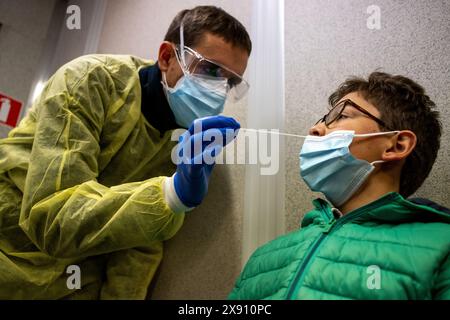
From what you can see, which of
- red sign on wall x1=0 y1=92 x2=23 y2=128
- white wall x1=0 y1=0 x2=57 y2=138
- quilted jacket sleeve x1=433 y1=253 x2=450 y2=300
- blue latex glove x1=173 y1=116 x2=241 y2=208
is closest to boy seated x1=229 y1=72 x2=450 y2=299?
quilted jacket sleeve x1=433 y1=253 x2=450 y2=300

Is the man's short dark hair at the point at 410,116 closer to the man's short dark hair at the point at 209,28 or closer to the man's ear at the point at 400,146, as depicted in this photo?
the man's ear at the point at 400,146

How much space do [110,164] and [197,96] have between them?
0.42 metres

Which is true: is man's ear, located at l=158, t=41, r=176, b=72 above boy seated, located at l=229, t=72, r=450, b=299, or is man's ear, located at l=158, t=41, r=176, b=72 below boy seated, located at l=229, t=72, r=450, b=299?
above

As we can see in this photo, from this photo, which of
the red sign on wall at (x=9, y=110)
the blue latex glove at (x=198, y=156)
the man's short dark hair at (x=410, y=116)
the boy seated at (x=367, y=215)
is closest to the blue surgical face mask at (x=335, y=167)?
the boy seated at (x=367, y=215)

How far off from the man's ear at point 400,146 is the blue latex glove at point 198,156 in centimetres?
44

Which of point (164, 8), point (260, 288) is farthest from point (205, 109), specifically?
point (164, 8)

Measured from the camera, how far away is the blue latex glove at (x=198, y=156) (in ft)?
2.97

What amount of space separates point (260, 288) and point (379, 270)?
32 cm

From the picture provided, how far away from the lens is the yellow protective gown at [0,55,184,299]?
0.91m

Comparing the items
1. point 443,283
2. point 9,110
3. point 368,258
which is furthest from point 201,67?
point 9,110

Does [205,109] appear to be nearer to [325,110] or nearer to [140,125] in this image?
[140,125]

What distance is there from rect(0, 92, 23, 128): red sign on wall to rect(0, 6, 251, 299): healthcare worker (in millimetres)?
1502

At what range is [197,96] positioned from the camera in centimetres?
124

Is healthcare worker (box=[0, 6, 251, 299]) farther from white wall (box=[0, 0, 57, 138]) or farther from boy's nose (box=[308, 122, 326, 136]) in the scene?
white wall (box=[0, 0, 57, 138])
